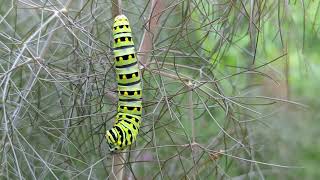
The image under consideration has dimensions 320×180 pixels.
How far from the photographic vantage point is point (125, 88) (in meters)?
1.72

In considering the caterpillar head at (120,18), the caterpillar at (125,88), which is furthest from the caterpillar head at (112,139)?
the caterpillar head at (120,18)

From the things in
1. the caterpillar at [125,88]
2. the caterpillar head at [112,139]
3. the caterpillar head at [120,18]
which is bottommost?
the caterpillar head at [112,139]

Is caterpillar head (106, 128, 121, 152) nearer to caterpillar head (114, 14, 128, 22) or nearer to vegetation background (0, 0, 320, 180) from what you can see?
vegetation background (0, 0, 320, 180)

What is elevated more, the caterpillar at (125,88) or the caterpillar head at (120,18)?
the caterpillar head at (120,18)

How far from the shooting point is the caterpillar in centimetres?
168

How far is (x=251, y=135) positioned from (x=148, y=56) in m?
0.82

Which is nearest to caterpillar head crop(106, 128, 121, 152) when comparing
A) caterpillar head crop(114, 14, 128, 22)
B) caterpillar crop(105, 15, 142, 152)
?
caterpillar crop(105, 15, 142, 152)

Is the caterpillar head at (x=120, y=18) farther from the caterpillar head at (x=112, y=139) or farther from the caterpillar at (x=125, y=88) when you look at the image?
the caterpillar head at (x=112, y=139)

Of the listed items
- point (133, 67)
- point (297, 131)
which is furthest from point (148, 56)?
point (297, 131)

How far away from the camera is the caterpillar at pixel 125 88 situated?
1.68 m

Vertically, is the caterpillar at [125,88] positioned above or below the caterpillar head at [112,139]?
above

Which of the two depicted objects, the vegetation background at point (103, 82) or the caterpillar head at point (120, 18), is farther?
the vegetation background at point (103, 82)

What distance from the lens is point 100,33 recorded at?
80.4 inches

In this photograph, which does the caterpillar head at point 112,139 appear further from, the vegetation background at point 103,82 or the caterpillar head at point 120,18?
the caterpillar head at point 120,18
